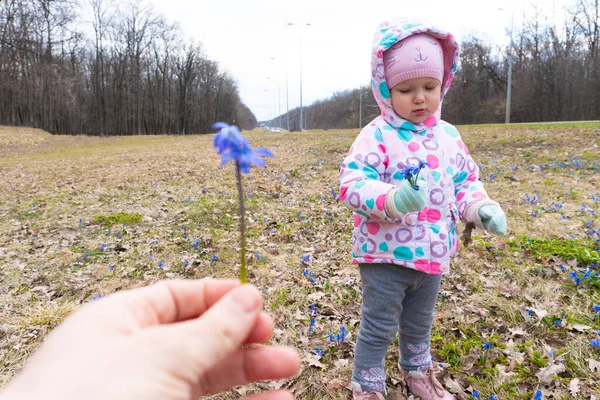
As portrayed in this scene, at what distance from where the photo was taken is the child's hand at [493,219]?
7.65ft

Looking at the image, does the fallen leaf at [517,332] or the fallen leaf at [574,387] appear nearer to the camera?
the fallen leaf at [574,387]

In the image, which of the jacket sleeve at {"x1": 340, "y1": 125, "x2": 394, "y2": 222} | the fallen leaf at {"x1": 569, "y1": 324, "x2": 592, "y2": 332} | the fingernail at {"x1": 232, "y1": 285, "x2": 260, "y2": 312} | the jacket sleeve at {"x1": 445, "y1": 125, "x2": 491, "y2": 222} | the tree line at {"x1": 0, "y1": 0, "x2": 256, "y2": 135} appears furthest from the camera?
the tree line at {"x1": 0, "y1": 0, "x2": 256, "y2": 135}

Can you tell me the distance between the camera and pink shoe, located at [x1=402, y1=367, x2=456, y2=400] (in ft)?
9.20

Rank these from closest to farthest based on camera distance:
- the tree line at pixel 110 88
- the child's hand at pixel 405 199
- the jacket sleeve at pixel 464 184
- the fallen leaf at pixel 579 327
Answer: the child's hand at pixel 405 199 < the jacket sleeve at pixel 464 184 < the fallen leaf at pixel 579 327 < the tree line at pixel 110 88

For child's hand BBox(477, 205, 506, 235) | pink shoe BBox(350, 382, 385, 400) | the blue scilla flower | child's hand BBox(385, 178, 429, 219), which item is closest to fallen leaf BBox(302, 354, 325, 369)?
pink shoe BBox(350, 382, 385, 400)

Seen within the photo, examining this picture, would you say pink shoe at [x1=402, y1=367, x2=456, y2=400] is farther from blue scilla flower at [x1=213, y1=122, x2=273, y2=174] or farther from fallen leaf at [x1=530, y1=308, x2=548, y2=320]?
blue scilla flower at [x1=213, y1=122, x2=273, y2=174]

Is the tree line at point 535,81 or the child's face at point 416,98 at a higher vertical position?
the tree line at point 535,81

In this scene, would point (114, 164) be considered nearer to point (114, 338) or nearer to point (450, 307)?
point (450, 307)

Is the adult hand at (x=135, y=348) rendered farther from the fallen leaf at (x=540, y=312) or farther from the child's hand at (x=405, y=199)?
the fallen leaf at (x=540, y=312)

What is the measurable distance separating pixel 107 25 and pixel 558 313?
5471 centimetres

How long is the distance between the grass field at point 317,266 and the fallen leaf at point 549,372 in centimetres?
1

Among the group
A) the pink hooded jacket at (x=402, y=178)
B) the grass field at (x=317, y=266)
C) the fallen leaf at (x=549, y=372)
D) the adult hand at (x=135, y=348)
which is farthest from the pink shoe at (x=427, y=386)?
the adult hand at (x=135, y=348)

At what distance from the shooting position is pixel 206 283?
1271 millimetres

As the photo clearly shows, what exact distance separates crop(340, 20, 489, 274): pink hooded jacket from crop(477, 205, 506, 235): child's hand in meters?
0.13
